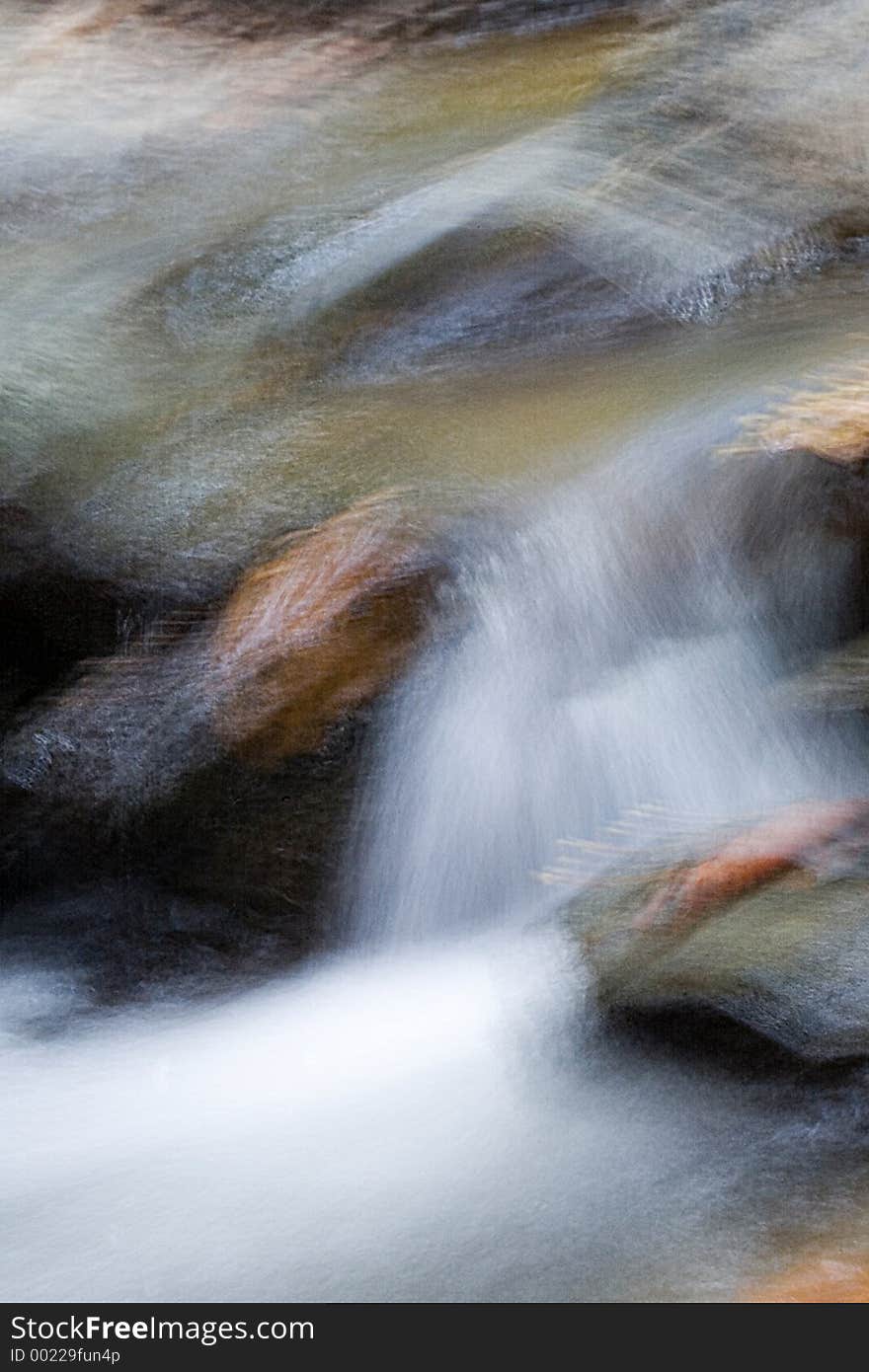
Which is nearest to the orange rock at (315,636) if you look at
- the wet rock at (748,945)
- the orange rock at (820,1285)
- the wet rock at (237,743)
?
the wet rock at (237,743)

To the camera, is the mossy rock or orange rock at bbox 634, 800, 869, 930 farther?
orange rock at bbox 634, 800, 869, 930

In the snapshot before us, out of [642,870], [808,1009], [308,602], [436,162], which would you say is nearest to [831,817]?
[642,870]

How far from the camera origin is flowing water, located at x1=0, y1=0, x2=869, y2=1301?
2266mm

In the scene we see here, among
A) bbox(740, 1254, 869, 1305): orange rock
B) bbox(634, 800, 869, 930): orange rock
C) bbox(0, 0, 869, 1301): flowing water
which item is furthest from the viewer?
bbox(634, 800, 869, 930): orange rock

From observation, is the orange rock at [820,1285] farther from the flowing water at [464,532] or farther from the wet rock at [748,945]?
the wet rock at [748,945]

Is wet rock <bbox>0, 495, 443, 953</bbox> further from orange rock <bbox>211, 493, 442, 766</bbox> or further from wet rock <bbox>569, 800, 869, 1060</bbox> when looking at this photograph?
wet rock <bbox>569, 800, 869, 1060</bbox>

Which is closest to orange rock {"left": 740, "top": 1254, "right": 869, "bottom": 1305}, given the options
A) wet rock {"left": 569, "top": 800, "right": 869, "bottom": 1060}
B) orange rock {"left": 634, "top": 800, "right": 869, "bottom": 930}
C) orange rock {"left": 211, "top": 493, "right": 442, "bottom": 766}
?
wet rock {"left": 569, "top": 800, "right": 869, "bottom": 1060}

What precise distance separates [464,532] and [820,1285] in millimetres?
1762

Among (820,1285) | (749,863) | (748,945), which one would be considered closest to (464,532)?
(749,863)

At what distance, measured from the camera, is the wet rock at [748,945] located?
2449 millimetres

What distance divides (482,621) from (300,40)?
238cm

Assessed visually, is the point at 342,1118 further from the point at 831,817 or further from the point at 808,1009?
the point at 831,817

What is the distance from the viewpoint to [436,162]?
423 centimetres

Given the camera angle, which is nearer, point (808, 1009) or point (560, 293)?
point (808, 1009)
